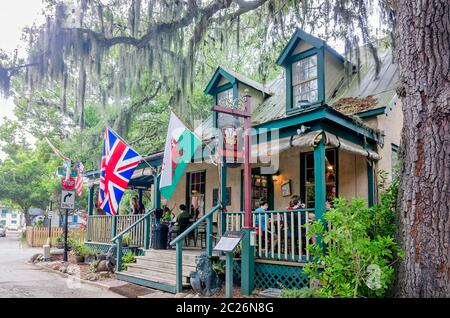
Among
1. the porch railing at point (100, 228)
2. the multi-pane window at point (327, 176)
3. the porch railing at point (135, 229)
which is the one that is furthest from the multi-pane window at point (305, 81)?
the porch railing at point (100, 228)

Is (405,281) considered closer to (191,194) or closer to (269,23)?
(269,23)

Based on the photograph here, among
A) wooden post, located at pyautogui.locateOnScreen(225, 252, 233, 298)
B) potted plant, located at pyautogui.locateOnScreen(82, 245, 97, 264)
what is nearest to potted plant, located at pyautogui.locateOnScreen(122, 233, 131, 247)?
potted plant, located at pyautogui.locateOnScreen(82, 245, 97, 264)

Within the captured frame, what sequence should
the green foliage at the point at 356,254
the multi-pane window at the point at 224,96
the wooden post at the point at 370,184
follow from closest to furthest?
the green foliage at the point at 356,254, the wooden post at the point at 370,184, the multi-pane window at the point at 224,96

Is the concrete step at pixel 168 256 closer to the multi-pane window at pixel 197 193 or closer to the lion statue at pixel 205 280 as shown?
the lion statue at pixel 205 280

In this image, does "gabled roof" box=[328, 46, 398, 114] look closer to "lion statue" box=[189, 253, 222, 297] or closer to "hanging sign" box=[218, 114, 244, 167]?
"hanging sign" box=[218, 114, 244, 167]

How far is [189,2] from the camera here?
1073 cm

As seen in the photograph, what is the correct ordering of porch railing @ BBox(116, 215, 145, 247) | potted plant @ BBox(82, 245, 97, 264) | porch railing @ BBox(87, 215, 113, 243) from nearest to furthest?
porch railing @ BBox(116, 215, 145, 247) → potted plant @ BBox(82, 245, 97, 264) → porch railing @ BBox(87, 215, 113, 243)

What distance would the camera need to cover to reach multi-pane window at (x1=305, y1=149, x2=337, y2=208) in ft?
32.6

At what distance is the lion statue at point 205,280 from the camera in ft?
24.7

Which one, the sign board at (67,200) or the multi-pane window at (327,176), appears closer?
the multi-pane window at (327,176)

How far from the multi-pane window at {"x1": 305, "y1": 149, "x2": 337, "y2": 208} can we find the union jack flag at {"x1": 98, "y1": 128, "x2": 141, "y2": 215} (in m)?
4.50

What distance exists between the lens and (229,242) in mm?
7324

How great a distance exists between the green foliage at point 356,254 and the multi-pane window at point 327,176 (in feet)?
10.3

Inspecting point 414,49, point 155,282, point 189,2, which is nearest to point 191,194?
point 155,282
